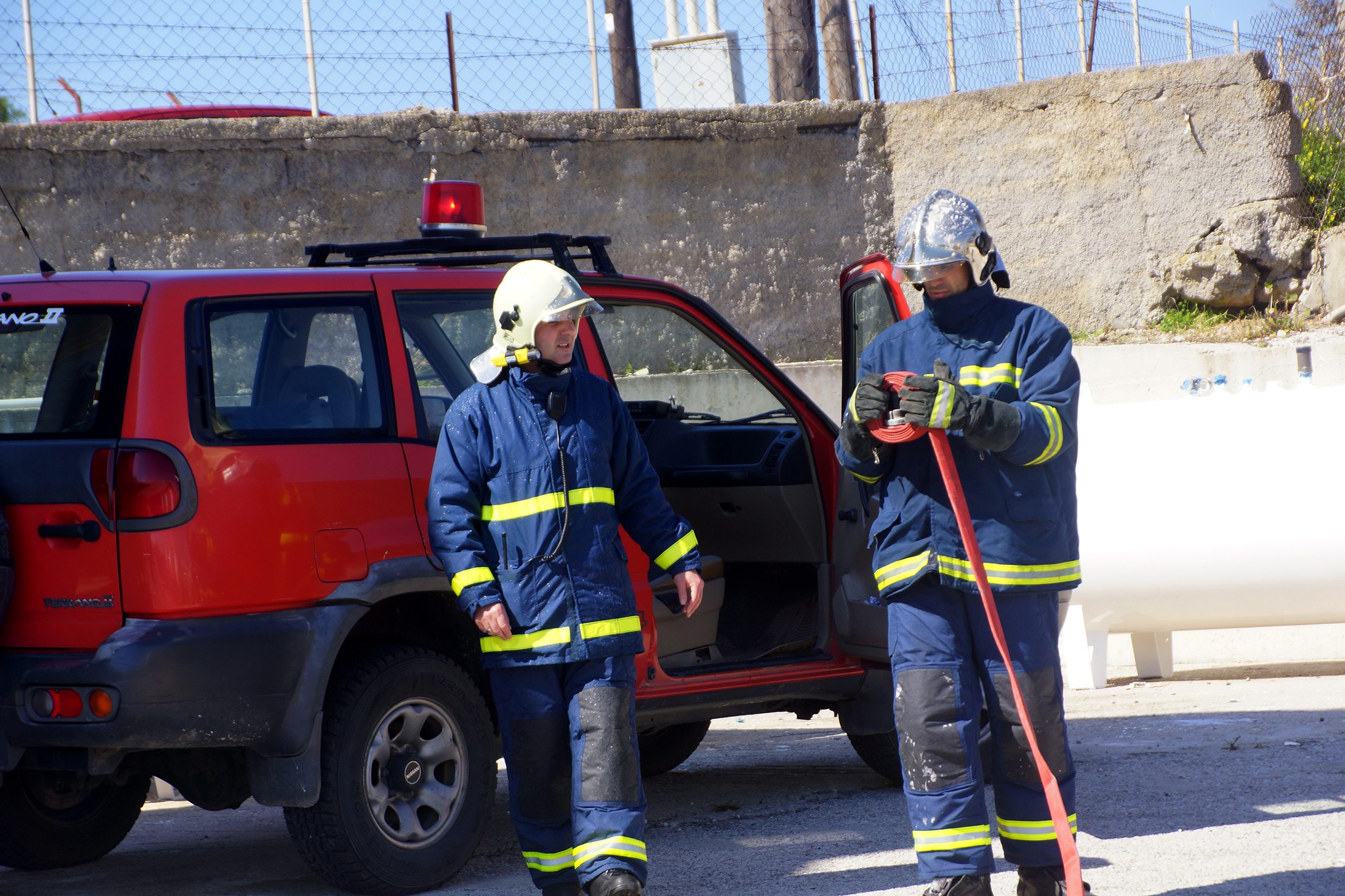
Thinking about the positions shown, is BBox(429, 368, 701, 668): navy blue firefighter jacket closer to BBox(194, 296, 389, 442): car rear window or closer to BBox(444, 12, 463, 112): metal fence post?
BBox(194, 296, 389, 442): car rear window

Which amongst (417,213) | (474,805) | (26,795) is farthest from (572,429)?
(417,213)

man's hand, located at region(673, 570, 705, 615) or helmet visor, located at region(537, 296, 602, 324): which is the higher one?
helmet visor, located at region(537, 296, 602, 324)

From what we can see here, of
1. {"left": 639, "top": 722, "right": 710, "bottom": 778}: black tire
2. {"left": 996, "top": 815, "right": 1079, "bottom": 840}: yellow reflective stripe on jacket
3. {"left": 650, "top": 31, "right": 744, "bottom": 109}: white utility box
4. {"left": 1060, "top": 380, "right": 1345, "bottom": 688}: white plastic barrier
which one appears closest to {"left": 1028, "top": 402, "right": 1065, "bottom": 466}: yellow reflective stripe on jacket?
{"left": 996, "top": 815, "right": 1079, "bottom": 840}: yellow reflective stripe on jacket

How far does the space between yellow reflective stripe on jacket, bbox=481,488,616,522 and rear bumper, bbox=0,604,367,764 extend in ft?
2.03

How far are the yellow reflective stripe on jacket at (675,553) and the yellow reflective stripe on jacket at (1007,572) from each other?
0.68m

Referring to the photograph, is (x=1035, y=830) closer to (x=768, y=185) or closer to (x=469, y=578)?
(x=469, y=578)

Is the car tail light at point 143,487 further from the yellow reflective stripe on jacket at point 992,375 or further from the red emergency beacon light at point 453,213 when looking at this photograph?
the yellow reflective stripe on jacket at point 992,375

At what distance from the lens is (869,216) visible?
38.2 feet

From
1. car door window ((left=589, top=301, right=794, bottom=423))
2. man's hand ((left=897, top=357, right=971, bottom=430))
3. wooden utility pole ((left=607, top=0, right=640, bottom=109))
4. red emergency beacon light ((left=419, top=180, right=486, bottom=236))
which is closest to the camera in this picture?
man's hand ((left=897, top=357, right=971, bottom=430))

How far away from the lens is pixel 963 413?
323 centimetres

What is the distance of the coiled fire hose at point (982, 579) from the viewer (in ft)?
10.9

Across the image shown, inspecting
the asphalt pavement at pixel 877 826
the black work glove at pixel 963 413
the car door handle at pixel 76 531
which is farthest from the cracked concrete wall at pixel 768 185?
the black work glove at pixel 963 413

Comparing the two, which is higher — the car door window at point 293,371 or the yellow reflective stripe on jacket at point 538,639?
the car door window at point 293,371

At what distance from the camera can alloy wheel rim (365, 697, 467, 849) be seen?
154 inches
